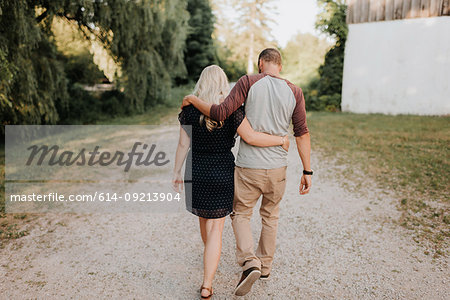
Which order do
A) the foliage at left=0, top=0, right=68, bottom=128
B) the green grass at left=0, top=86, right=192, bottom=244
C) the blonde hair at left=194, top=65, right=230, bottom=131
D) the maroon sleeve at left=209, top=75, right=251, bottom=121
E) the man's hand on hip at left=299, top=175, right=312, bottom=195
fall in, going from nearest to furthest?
the maroon sleeve at left=209, top=75, right=251, bottom=121 → the blonde hair at left=194, top=65, right=230, bottom=131 → the man's hand on hip at left=299, top=175, right=312, bottom=195 → the green grass at left=0, top=86, right=192, bottom=244 → the foliage at left=0, top=0, right=68, bottom=128

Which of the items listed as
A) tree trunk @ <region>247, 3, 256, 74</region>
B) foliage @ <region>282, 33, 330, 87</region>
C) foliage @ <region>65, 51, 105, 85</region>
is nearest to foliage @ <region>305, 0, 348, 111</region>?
foliage @ <region>282, 33, 330, 87</region>

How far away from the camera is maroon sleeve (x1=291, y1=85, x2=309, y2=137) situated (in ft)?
9.35

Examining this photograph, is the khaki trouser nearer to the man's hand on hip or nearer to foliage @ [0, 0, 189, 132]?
the man's hand on hip

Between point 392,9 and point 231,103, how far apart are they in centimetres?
1509

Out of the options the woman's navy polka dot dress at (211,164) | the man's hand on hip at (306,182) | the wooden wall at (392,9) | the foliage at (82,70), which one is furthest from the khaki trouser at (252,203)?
the wooden wall at (392,9)

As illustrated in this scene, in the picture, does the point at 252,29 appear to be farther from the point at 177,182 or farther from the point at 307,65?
the point at 177,182

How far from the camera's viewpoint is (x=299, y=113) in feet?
9.43

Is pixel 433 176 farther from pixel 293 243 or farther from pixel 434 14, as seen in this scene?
pixel 434 14

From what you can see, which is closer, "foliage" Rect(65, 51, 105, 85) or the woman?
the woman

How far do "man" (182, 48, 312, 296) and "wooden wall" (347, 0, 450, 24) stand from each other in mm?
14358

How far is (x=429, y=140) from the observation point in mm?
9359

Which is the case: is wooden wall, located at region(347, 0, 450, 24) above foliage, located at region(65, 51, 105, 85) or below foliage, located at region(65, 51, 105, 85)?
above

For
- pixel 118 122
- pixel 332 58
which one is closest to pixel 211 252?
pixel 118 122

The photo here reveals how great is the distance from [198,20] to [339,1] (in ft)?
38.2
